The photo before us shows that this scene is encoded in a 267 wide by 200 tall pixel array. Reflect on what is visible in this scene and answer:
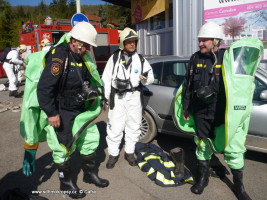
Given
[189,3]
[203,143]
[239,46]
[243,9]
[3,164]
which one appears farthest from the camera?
[189,3]

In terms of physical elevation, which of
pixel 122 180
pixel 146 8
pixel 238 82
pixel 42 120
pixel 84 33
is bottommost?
pixel 122 180

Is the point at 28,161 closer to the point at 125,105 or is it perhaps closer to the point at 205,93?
the point at 125,105

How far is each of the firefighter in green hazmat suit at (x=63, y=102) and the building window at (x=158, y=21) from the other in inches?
223

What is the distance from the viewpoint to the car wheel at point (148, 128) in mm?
4153

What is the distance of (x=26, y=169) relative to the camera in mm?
2787

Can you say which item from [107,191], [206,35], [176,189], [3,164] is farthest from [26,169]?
[206,35]

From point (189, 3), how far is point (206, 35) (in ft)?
13.7

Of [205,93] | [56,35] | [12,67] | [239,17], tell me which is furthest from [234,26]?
[56,35]

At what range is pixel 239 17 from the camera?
5605 millimetres

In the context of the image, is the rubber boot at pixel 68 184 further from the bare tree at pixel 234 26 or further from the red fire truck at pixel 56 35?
the red fire truck at pixel 56 35

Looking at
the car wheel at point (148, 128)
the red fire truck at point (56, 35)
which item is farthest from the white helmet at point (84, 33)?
the red fire truck at point (56, 35)

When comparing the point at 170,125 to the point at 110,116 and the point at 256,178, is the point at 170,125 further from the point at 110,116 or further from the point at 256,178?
the point at 256,178

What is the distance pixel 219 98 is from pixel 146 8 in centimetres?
654

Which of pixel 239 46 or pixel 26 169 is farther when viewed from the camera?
pixel 26 169
